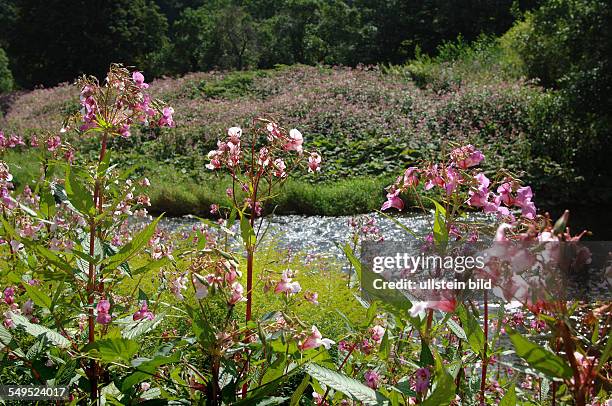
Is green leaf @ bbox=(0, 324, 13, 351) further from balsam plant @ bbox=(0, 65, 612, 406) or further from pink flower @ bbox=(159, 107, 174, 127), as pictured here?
pink flower @ bbox=(159, 107, 174, 127)

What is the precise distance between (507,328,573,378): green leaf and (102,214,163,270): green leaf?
0.61 meters

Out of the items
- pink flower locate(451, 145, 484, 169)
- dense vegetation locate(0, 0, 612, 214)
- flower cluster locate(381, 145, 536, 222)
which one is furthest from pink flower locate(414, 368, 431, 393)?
dense vegetation locate(0, 0, 612, 214)

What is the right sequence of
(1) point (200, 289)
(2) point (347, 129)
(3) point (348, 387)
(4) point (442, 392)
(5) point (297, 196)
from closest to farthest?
(4) point (442, 392)
(3) point (348, 387)
(1) point (200, 289)
(5) point (297, 196)
(2) point (347, 129)

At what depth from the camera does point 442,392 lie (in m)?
0.88

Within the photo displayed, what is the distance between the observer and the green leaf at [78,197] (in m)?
1.24

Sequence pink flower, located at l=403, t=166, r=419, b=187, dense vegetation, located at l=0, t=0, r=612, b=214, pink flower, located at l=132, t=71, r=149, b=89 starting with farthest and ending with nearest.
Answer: dense vegetation, located at l=0, t=0, r=612, b=214 < pink flower, located at l=132, t=71, r=149, b=89 < pink flower, located at l=403, t=166, r=419, b=187

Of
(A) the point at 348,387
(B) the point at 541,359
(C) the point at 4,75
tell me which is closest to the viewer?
(B) the point at 541,359

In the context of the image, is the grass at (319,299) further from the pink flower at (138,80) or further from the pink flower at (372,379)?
the pink flower at (372,379)

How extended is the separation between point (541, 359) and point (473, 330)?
1.04ft

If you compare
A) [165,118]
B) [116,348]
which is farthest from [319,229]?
[116,348]

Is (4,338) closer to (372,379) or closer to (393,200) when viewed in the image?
(372,379)

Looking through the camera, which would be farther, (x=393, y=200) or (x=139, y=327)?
(x=393, y=200)

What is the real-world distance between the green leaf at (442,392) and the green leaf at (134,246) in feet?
1.69

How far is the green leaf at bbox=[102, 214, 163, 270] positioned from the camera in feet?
3.67
